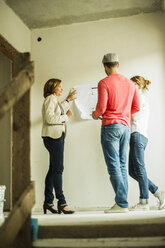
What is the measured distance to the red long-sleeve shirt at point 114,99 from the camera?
9.85ft

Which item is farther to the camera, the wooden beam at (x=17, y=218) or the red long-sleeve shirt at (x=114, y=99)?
the red long-sleeve shirt at (x=114, y=99)

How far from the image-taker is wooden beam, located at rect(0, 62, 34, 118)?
187 cm

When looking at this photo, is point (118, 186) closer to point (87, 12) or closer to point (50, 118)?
point (50, 118)

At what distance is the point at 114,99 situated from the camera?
9.90 ft

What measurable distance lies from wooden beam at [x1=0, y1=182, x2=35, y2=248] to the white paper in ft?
7.43

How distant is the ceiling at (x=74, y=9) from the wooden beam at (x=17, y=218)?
2.60 metres

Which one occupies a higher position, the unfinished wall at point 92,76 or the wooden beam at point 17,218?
the unfinished wall at point 92,76

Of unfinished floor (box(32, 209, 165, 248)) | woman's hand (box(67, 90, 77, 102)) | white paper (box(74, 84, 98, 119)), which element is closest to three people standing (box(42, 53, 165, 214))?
woman's hand (box(67, 90, 77, 102))

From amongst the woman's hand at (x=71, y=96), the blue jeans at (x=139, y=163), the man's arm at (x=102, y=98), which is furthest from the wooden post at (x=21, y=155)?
the woman's hand at (x=71, y=96)

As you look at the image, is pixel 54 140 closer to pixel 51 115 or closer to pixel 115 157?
pixel 51 115

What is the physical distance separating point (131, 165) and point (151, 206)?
68 centimetres

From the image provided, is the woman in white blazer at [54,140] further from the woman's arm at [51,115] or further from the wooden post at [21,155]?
the wooden post at [21,155]

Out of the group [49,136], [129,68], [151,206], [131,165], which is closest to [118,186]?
[131,165]

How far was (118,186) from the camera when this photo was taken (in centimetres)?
293
